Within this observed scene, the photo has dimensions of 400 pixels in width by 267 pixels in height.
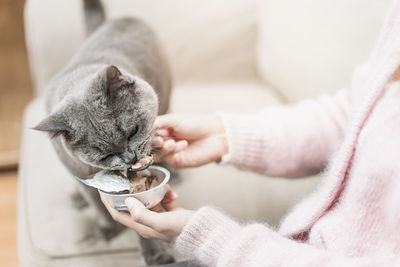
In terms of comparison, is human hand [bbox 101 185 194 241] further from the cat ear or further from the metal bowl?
the cat ear

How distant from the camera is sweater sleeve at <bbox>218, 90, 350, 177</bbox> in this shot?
764 millimetres

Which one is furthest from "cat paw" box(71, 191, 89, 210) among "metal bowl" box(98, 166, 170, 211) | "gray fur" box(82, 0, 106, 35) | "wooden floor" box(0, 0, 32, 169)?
"wooden floor" box(0, 0, 32, 169)

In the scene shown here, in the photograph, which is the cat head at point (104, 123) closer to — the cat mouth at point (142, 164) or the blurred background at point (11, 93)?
the cat mouth at point (142, 164)

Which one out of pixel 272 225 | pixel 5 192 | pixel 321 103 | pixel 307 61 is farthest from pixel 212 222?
pixel 5 192

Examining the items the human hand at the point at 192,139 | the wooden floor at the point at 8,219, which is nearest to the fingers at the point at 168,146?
the human hand at the point at 192,139

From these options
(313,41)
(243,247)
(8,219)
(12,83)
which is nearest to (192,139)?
(243,247)

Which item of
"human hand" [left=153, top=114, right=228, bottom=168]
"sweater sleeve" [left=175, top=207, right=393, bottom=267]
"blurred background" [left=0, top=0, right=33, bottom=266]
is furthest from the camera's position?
"blurred background" [left=0, top=0, right=33, bottom=266]

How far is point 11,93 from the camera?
140 cm

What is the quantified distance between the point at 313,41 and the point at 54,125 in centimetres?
63

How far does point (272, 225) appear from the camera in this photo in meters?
0.64

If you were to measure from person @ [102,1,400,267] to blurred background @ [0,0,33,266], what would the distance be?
78cm

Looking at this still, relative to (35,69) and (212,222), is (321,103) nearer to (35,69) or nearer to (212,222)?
(212,222)

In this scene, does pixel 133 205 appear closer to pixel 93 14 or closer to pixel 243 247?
pixel 243 247

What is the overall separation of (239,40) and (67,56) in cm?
46
